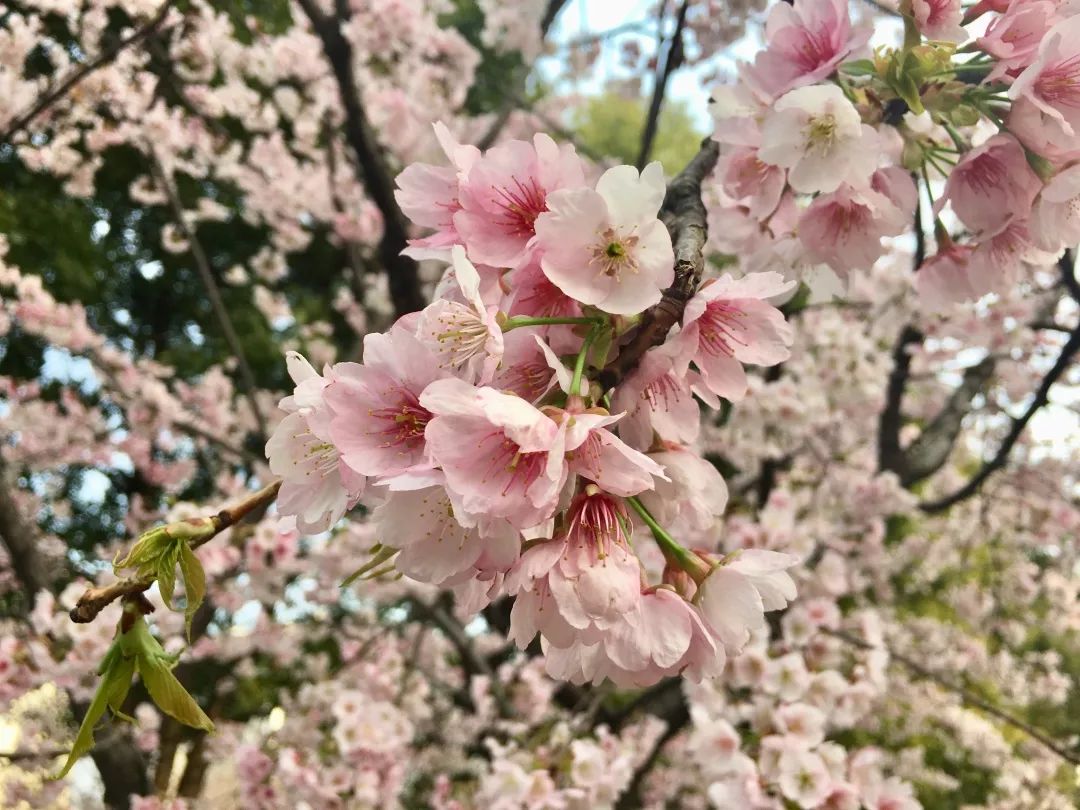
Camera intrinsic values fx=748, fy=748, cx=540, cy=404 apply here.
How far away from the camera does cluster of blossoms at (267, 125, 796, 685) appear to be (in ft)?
1.98

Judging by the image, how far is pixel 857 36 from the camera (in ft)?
3.16

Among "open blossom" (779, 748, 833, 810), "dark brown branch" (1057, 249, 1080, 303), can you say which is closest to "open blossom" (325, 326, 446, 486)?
"open blossom" (779, 748, 833, 810)

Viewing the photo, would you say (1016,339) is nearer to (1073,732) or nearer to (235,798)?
(235,798)

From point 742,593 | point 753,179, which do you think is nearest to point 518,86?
point 753,179

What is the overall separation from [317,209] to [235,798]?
4060 mm

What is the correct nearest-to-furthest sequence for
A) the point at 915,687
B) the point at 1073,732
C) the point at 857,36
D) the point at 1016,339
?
the point at 857,36
the point at 1016,339
the point at 915,687
the point at 1073,732

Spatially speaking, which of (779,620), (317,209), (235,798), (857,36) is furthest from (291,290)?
(857,36)

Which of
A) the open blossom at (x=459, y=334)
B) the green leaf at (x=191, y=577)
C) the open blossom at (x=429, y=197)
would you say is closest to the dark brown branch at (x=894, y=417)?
the open blossom at (x=429, y=197)

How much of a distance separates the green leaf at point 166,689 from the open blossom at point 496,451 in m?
0.33

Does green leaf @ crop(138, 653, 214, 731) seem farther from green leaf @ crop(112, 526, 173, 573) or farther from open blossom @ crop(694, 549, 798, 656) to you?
open blossom @ crop(694, 549, 798, 656)

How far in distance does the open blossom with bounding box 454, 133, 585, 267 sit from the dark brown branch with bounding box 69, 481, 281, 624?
325 mm

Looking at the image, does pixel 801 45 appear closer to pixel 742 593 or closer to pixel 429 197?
pixel 429 197

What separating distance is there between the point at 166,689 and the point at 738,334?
0.65 m

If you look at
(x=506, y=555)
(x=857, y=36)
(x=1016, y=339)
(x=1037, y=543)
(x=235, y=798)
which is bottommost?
(x=1037, y=543)
